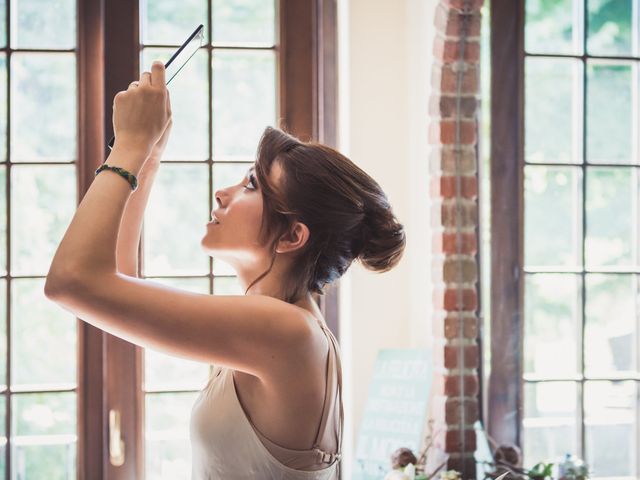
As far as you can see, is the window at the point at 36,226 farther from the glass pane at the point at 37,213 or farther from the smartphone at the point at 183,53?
the smartphone at the point at 183,53

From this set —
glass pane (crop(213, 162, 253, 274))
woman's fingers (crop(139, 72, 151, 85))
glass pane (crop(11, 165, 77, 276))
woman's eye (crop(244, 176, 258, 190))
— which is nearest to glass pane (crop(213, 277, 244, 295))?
glass pane (crop(213, 162, 253, 274))

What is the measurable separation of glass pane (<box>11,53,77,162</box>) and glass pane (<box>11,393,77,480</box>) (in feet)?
2.73

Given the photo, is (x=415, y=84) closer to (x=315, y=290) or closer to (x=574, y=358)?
(x=574, y=358)

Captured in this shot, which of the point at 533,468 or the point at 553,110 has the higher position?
the point at 553,110

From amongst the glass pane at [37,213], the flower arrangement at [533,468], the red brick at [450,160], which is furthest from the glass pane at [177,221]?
the flower arrangement at [533,468]

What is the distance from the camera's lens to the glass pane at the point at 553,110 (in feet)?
8.30

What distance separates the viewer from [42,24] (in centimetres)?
260

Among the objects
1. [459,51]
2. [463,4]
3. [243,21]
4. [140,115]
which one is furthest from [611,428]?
[140,115]

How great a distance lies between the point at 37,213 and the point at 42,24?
25.7 inches

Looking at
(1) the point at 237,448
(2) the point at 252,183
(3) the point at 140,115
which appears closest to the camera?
(3) the point at 140,115

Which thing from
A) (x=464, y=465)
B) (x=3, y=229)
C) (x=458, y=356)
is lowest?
(x=464, y=465)

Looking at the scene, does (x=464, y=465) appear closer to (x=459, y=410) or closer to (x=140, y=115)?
(x=459, y=410)

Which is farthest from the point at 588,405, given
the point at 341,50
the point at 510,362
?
the point at 341,50

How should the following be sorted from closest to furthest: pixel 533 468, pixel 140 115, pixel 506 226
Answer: pixel 140 115 < pixel 533 468 < pixel 506 226
